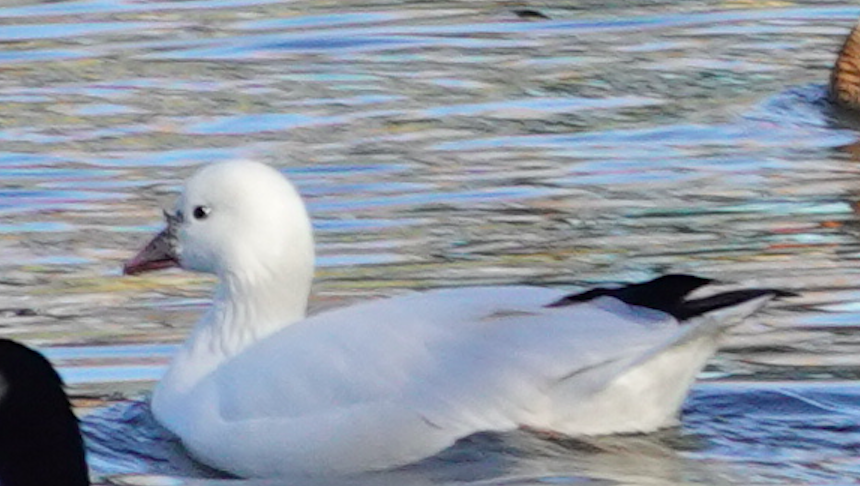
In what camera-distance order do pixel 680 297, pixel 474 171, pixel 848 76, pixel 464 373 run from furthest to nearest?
pixel 848 76 → pixel 474 171 → pixel 464 373 → pixel 680 297

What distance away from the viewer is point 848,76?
1424cm

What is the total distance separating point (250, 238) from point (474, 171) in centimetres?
344

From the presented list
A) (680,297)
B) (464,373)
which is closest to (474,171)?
(464,373)

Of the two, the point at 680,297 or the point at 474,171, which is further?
the point at 474,171

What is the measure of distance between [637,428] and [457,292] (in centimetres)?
67

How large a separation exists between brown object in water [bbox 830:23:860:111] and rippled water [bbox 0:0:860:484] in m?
0.12

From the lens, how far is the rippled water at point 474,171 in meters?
8.88

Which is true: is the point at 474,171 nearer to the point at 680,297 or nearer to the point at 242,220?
the point at 242,220

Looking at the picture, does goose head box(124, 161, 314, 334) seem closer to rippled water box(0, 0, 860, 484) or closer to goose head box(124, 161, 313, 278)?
goose head box(124, 161, 313, 278)

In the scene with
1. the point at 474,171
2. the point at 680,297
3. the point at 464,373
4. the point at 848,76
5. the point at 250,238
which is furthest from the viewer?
the point at 848,76

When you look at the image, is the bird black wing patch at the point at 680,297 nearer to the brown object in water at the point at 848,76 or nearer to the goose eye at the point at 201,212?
the goose eye at the point at 201,212

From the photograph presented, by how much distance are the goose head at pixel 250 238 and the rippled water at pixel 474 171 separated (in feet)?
1.66

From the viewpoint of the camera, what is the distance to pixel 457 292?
28.1 ft

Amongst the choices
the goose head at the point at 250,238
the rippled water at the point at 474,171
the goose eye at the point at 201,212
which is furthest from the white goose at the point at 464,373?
the goose eye at the point at 201,212
